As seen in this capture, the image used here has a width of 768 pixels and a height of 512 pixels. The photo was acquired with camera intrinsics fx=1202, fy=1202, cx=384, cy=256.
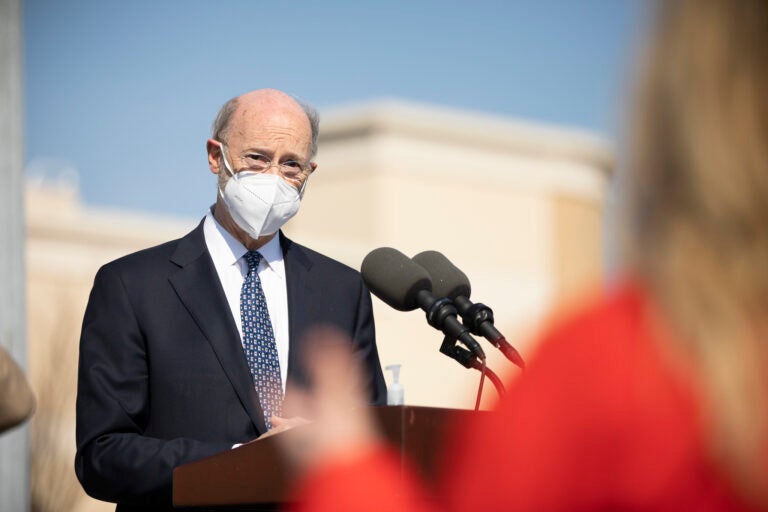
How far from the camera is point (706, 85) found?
1032 mm

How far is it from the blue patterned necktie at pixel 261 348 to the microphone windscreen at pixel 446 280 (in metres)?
0.70

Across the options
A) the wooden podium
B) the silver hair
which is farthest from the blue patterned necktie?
the wooden podium

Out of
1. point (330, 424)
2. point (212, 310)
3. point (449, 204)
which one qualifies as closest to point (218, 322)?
point (212, 310)

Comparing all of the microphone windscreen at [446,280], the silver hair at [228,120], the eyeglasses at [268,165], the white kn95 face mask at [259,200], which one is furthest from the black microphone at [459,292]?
the silver hair at [228,120]

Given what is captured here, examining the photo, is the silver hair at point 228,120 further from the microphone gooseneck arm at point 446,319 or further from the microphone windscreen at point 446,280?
the microphone gooseneck arm at point 446,319

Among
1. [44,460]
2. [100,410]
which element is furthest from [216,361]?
[44,460]

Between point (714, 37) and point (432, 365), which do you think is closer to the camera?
point (714, 37)

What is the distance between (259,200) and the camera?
381 cm

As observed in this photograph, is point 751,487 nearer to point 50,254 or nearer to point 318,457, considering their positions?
point 318,457

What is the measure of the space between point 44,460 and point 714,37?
998 centimetres

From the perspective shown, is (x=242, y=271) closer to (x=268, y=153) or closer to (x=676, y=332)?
(x=268, y=153)

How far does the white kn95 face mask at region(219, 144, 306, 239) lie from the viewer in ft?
12.5

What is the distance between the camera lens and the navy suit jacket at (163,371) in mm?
3178

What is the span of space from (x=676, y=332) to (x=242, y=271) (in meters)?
2.86
